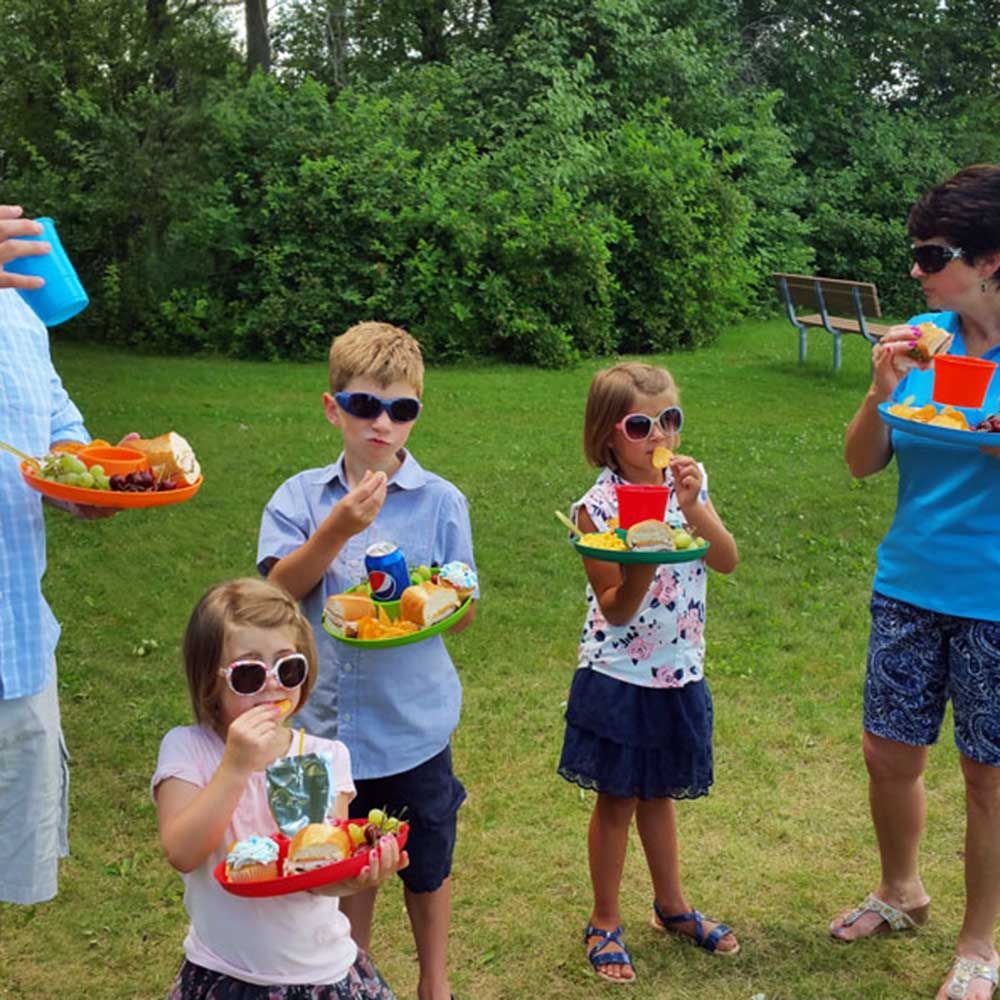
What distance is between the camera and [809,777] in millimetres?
4918

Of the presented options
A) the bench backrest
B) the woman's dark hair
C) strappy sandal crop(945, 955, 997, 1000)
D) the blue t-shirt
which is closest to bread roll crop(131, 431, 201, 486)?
the blue t-shirt

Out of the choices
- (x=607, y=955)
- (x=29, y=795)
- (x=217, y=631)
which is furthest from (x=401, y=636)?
(x=607, y=955)

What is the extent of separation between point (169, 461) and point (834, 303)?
1184 centimetres

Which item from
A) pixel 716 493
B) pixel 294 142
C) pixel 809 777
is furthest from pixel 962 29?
pixel 809 777

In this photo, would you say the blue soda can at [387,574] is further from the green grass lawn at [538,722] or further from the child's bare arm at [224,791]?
the green grass lawn at [538,722]

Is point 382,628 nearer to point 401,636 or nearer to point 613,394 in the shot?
point 401,636

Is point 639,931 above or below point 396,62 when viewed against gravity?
below

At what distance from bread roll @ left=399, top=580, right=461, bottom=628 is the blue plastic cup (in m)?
0.99

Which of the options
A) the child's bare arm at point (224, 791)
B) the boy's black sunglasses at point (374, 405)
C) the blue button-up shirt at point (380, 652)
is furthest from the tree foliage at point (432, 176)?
the child's bare arm at point (224, 791)

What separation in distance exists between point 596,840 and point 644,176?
13479 millimetres

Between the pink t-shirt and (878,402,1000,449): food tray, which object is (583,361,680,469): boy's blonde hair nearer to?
(878,402,1000,449): food tray

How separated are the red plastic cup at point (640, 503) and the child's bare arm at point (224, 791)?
1229 millimetres

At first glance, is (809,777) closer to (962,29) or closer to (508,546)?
(508,546)

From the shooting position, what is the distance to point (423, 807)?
10.2ft
